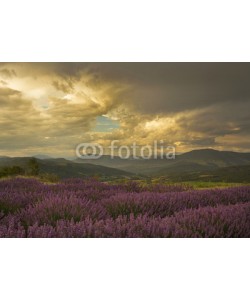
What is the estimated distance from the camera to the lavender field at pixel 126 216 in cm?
233

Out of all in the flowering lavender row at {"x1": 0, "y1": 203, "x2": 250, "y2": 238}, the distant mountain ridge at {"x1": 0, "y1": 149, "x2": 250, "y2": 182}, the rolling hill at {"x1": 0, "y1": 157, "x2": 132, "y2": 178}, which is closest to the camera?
the flowering lavender row at {"x1": 0, "y1": 203, "x2": 250, "y2": 238}

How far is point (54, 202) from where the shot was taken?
9.93 ft

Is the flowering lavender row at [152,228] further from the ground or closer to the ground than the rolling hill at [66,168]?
closer to the ground

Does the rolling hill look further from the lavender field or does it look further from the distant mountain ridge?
the lavender field

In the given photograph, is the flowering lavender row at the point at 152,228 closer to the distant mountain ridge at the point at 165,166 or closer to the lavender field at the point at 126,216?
the lavender field at the point at 126,216

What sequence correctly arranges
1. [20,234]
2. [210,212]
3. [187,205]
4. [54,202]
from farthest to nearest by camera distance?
[187,205], [54,202], [210,212], [20,234]

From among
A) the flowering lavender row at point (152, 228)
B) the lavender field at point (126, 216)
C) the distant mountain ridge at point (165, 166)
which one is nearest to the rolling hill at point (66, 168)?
the distant mountain ridge at point (165, 166)

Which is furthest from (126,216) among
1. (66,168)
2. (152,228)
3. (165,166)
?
(66,168)

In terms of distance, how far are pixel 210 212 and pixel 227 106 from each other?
2187 millimetres

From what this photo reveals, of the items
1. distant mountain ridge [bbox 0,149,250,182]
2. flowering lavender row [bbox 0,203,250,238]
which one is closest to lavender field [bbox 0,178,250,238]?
flowering lavender row [bbox 0,203,250,238]

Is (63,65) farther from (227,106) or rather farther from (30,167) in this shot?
(227,106)

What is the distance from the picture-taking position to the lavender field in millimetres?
2326

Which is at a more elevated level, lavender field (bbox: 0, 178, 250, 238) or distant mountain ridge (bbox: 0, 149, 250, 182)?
distant mountain ridge (bbox: 0, 149, 250, 182)
